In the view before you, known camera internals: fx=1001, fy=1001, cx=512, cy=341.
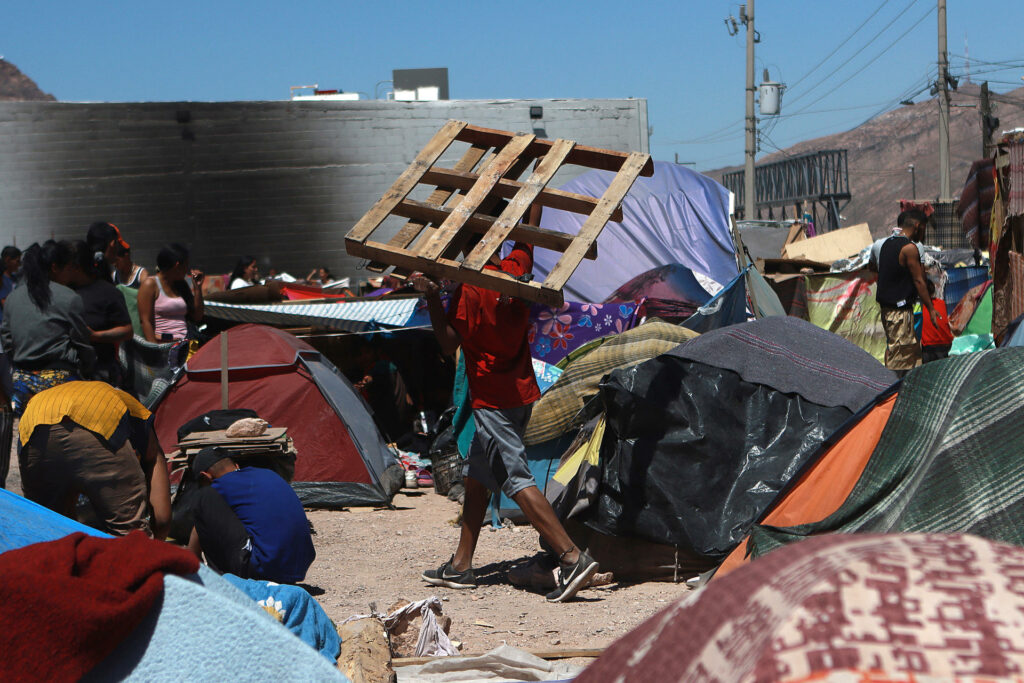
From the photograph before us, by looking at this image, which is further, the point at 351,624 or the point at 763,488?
the point at 763,488

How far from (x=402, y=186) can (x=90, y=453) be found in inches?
74.0

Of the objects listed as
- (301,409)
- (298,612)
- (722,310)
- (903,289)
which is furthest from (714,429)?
(903,289)

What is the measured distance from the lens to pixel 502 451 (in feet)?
15.8

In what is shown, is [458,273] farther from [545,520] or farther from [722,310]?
[722,310]

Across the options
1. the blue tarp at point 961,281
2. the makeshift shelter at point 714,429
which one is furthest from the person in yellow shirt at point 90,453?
the blue tarp at point 961,281

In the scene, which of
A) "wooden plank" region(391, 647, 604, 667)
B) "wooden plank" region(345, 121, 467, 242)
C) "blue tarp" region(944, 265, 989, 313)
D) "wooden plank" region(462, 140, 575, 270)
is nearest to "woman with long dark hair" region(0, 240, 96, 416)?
"wooden plank" region(345, 121, 467, 242)

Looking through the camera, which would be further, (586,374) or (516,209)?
(586,374)

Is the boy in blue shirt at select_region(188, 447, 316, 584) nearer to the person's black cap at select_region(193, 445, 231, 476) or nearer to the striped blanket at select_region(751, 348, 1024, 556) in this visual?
the person's black cap at select_region(193, 445, 231, 476)

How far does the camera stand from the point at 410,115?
22.7 metres

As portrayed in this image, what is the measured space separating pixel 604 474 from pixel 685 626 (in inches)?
151

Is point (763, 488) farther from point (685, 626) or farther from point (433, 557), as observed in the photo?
point (685, 626)

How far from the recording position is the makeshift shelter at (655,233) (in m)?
10.2

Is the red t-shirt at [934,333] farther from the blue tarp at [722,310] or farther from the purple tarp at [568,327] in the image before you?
the purple tarp at [568,327]

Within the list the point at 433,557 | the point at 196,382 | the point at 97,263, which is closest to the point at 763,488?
the point at 433,557
